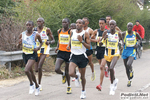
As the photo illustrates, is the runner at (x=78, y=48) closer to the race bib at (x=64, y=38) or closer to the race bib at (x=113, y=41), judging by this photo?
the race bib at (x=64, y=38)

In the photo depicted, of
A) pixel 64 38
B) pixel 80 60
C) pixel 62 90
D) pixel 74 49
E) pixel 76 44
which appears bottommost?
pixel 62 90

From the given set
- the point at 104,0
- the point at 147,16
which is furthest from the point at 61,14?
the point at 147,16

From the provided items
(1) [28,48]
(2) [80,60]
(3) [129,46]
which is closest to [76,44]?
(2) [80,60]

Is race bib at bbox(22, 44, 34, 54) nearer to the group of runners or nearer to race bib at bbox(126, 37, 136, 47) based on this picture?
the group of runners

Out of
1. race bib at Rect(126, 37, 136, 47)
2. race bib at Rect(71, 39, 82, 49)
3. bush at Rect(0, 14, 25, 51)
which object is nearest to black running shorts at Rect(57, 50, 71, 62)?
race bib at Rect(71, 39, 82, 49)

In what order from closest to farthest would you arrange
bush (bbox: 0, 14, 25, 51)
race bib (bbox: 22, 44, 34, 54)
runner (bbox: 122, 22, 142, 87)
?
1. race bib (bbox: 22, 44, 34, 54)
2. runner (bbox: 122, 22, 142, 87)
3. bush (bbox: 0, 14, 25, 51)

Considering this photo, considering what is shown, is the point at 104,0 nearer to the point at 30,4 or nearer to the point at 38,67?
the point at 30,4

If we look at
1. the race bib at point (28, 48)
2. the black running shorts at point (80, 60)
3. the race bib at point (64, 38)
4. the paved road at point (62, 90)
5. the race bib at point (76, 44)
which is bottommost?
the paved road at point (62, 90)

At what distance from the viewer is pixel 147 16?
2383 centimetres

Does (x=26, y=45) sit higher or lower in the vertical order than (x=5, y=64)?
higher

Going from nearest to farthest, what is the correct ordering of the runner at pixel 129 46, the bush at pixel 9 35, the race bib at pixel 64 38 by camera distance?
the race bib at pixel 64 38 → the runner at pixel 129 46 → the bush at pixel 9 35

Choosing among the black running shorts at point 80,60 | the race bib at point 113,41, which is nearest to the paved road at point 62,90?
the black running shorts at point 80,60

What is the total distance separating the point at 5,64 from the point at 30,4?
3.57m

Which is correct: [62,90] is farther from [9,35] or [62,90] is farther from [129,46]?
[9,35]
